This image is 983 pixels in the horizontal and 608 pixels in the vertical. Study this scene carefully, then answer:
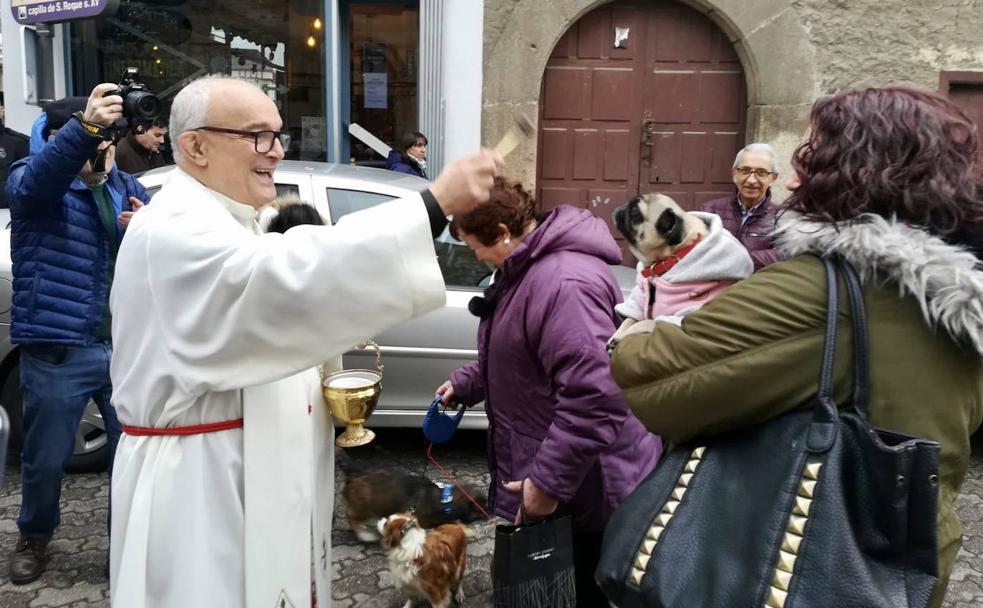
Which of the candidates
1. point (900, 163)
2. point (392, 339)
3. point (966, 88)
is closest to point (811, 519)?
point (900, 163)

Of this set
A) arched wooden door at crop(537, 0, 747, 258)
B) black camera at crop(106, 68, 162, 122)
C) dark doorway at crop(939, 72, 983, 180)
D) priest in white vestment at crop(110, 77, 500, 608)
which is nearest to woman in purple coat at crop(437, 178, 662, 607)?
priest in white vestment at crop(110, 77, 500, 608)

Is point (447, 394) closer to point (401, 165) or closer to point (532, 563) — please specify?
point (532, 563)

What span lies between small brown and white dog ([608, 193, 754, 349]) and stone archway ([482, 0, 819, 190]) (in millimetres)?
5892

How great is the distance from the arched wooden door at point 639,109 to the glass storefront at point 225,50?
8.28 feet

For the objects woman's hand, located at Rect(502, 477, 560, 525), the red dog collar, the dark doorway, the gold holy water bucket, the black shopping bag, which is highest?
the dark doorway

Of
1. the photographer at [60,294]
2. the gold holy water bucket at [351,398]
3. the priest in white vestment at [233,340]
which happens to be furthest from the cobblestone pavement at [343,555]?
the priest in white vestment at [233,340]

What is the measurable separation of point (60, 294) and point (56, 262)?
135 millimetres

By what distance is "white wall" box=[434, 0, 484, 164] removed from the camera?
7.83 metres

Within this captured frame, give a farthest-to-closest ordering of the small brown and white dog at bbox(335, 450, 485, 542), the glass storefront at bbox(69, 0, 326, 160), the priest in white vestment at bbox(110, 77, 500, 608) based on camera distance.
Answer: the glass storefront at bbox(69, 0, 326, 160) < the small brown and white dog at bbox(335, 450, 485, 542) < the priest in white vestment at bbox(110, 77, 500, 608)

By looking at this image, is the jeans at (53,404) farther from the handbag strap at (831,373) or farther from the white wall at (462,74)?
the white wall at (462,74)

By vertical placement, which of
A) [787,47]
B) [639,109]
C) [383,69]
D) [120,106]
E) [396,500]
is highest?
[787,47]

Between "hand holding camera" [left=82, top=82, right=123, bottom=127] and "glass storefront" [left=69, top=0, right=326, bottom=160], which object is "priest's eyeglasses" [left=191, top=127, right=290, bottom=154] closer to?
"hand holding camera" [left=82, top=82, right=123, bottom=127]

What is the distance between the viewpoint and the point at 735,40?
802 centimetres

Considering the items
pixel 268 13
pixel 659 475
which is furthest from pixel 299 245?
pixel 268 13
